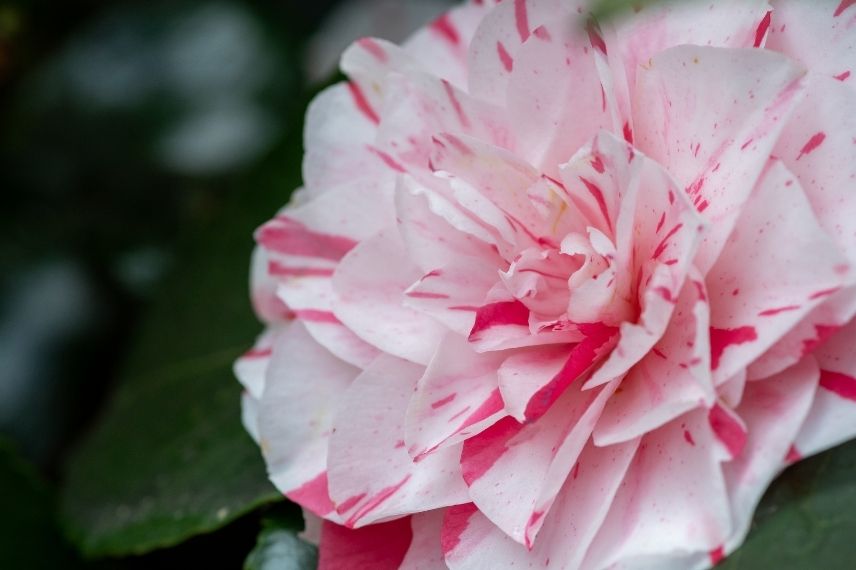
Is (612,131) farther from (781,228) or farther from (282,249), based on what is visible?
(282,249)

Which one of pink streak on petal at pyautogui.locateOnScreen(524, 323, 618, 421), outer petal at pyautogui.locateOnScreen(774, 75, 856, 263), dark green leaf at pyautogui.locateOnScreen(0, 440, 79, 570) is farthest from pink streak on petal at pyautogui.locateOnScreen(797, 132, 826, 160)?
dark green leaf at pyautogui.locateOnScreen(0, 440, 79, 570)

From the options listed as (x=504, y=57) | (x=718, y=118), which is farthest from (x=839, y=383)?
(x=504, y=57)

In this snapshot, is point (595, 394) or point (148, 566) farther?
point (148, 566)

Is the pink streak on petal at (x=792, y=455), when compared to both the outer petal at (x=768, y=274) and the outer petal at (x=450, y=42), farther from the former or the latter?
the outer petal at (x=450, y=42)

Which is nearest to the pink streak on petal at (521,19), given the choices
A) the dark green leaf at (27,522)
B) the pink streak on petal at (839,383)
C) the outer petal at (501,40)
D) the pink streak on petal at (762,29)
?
the outer petal at (501,40)

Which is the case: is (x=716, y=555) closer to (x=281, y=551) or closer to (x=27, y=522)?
(x=281, y=551)

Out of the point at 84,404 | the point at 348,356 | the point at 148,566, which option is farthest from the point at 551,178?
the point at 84,404
